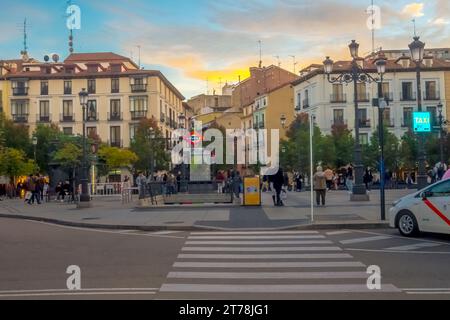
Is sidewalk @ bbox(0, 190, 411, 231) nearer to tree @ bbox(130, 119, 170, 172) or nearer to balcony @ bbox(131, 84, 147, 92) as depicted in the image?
tree @ bbox(130, 119, 170, 172)

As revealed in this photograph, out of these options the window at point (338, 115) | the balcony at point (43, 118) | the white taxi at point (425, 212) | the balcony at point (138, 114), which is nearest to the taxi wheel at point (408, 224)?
the white taxi at point (425, 212)

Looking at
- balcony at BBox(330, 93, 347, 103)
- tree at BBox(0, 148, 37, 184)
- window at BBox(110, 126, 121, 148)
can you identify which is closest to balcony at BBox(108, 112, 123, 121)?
window at BBox(110, 126, 121, 148)

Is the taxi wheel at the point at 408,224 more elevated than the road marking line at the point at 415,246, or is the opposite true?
the taxi wheel at the point at 408,224

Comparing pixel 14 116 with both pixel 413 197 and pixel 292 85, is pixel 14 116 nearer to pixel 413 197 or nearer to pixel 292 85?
pixel 292 85

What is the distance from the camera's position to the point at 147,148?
60719 mm

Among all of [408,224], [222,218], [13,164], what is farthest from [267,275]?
[13,164]

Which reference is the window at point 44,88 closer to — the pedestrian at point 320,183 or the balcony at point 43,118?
the balcony at point 43,118

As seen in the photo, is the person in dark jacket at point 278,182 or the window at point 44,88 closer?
the person in dark jacket at point 278,182

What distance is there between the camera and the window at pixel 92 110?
2817 inches

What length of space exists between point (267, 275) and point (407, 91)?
64737 millimetres

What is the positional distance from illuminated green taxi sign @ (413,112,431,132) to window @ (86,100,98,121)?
56.5 metres

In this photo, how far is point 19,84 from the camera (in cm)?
7106

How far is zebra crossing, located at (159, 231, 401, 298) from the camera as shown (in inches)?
328
